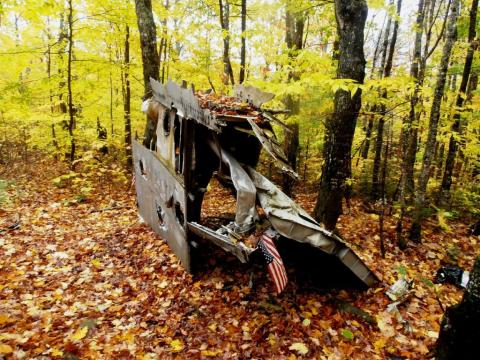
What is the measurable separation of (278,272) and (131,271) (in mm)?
3601

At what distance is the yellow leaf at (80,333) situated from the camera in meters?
4.70

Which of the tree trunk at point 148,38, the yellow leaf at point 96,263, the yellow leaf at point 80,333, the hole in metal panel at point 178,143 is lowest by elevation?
the yellow leaf at point 96,263

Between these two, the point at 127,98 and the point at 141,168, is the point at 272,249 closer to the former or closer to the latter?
the point at 141,168

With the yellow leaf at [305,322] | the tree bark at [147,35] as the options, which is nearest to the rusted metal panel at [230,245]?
the yellow leaf at [305,322]

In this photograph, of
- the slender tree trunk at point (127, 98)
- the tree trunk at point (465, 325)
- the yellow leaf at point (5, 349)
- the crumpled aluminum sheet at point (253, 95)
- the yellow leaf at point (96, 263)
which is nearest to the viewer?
the tree trunk at point (465, 325)

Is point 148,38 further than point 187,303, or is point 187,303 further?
point 148,38

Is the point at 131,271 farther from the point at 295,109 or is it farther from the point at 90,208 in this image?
the point at 295,109

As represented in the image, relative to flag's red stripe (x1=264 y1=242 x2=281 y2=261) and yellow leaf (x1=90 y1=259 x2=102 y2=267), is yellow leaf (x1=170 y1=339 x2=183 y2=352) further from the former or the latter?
yellow leaf (x1=90 y1=259 x2=102 y2=267)

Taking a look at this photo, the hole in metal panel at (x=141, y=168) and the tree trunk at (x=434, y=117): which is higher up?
the tree trunk at (x=434, y=117)

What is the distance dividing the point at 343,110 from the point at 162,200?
409cm

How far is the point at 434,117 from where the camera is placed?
254 inches

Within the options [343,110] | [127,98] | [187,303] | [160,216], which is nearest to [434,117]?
[343,110]

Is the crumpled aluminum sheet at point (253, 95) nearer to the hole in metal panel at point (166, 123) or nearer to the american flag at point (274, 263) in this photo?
the hole in metal panel at point (166, 123)

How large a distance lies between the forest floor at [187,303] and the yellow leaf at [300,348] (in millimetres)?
14
